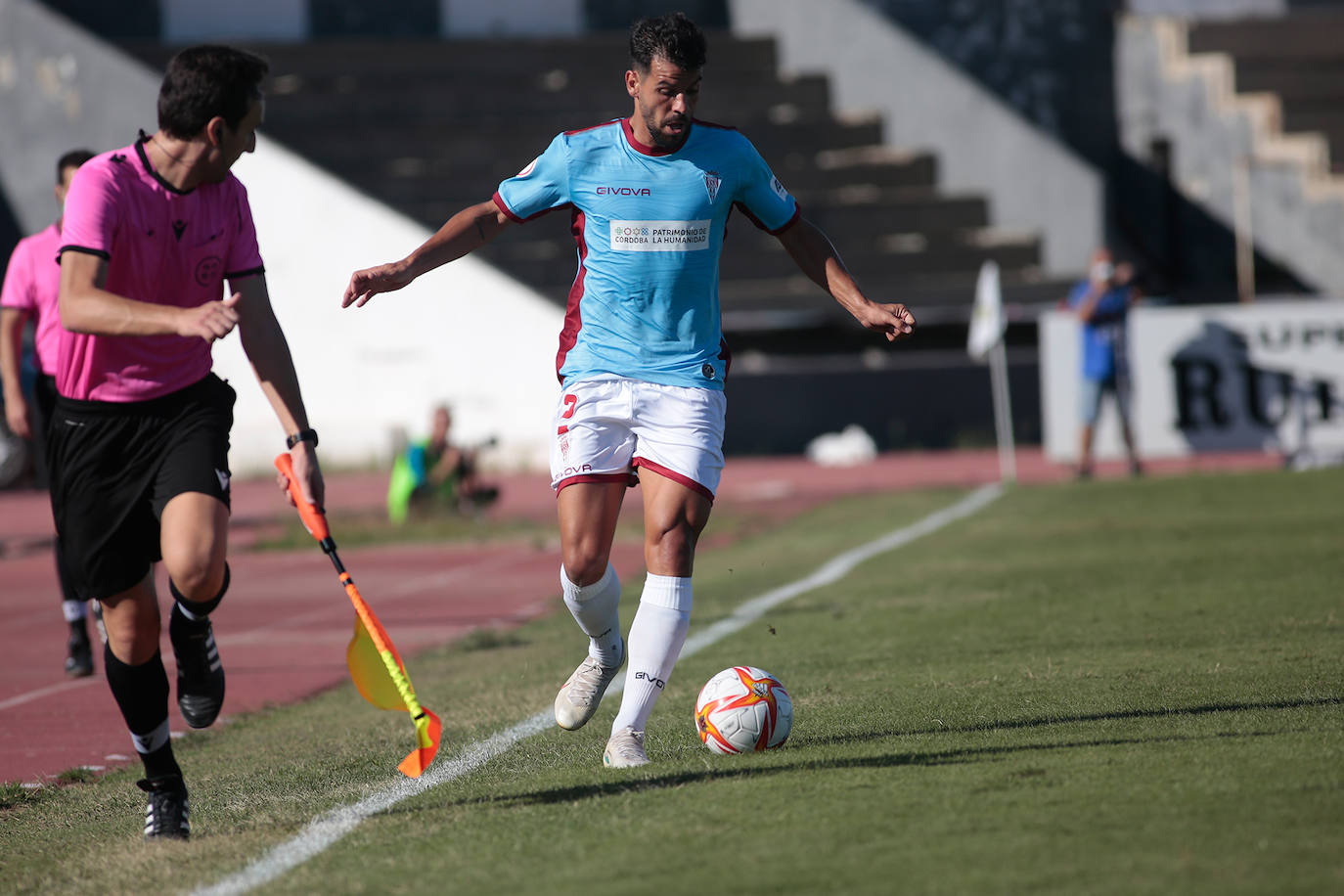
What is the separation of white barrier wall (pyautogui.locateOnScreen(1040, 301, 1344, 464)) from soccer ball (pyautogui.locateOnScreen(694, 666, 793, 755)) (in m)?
13.4

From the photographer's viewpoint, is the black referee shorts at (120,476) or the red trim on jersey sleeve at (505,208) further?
the red trim on jersey sleeve at (505,208)

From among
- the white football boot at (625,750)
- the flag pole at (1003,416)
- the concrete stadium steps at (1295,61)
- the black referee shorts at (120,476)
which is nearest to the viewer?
the black referee shorts at (120,476)

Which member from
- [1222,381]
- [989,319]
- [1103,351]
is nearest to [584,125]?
[989,319]

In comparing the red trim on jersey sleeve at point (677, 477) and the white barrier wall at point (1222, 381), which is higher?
the red trim on jersey sleeve at point (677, 477)

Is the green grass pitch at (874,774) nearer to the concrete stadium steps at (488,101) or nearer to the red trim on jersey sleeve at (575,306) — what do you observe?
the red trim on jersey sleeve at (575,306)

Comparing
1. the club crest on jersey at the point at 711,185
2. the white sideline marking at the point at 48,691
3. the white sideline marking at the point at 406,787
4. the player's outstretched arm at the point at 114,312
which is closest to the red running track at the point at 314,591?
the white sideline marking at the point at 48,691

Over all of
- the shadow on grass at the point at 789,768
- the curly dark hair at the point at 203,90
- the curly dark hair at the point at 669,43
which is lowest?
the shadow on grass at the point at 789,768

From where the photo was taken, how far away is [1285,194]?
27.3 metres

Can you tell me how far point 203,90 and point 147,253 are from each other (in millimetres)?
475

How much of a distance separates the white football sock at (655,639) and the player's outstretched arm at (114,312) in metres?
1.68

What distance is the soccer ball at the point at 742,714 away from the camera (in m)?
5.28

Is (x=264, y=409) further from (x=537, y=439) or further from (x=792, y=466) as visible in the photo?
(x=792, y=466)

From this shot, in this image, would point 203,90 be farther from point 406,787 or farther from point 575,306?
point 406,787

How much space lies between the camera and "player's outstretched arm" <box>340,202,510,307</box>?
5.16 m
